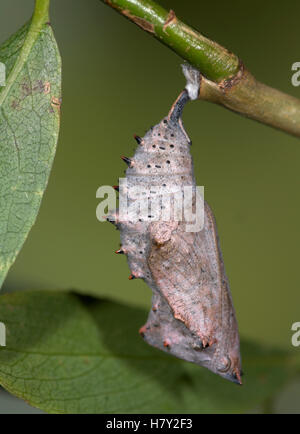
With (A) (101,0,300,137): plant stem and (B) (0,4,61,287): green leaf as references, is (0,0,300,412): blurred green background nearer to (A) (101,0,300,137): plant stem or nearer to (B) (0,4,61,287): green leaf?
(A) (101,0,300,137): plant stem

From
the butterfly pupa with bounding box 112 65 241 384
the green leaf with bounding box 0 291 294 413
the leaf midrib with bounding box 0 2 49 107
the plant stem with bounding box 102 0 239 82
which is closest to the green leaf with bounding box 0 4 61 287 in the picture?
the leaf midrib with bounding box 0 2 49 107

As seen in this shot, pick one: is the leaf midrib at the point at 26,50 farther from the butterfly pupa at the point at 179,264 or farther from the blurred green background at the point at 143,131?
the blurred green background at the point at 143,131

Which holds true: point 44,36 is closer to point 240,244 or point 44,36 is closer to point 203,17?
point 203,17

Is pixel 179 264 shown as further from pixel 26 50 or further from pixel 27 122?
pixel 26 50

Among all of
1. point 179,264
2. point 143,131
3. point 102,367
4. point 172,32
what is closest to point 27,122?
point 172,32

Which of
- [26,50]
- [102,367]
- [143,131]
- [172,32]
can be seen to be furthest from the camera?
[143,131]

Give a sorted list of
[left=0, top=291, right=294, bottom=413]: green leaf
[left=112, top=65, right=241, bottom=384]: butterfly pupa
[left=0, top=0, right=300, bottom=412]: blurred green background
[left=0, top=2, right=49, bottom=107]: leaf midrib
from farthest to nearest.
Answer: [left=0, top=0, right=300, bottom=412]: blurred green background
[left=0, top=291, right=294, bottom=413]: green leaf
[left=112, top=65, right=241, bottom=384]: butterfly pupa
[left=0, top=2, right=49, bottom=107]: leaf midrib

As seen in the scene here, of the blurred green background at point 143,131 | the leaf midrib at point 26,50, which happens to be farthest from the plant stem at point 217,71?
the blurred green background at point 143,131
